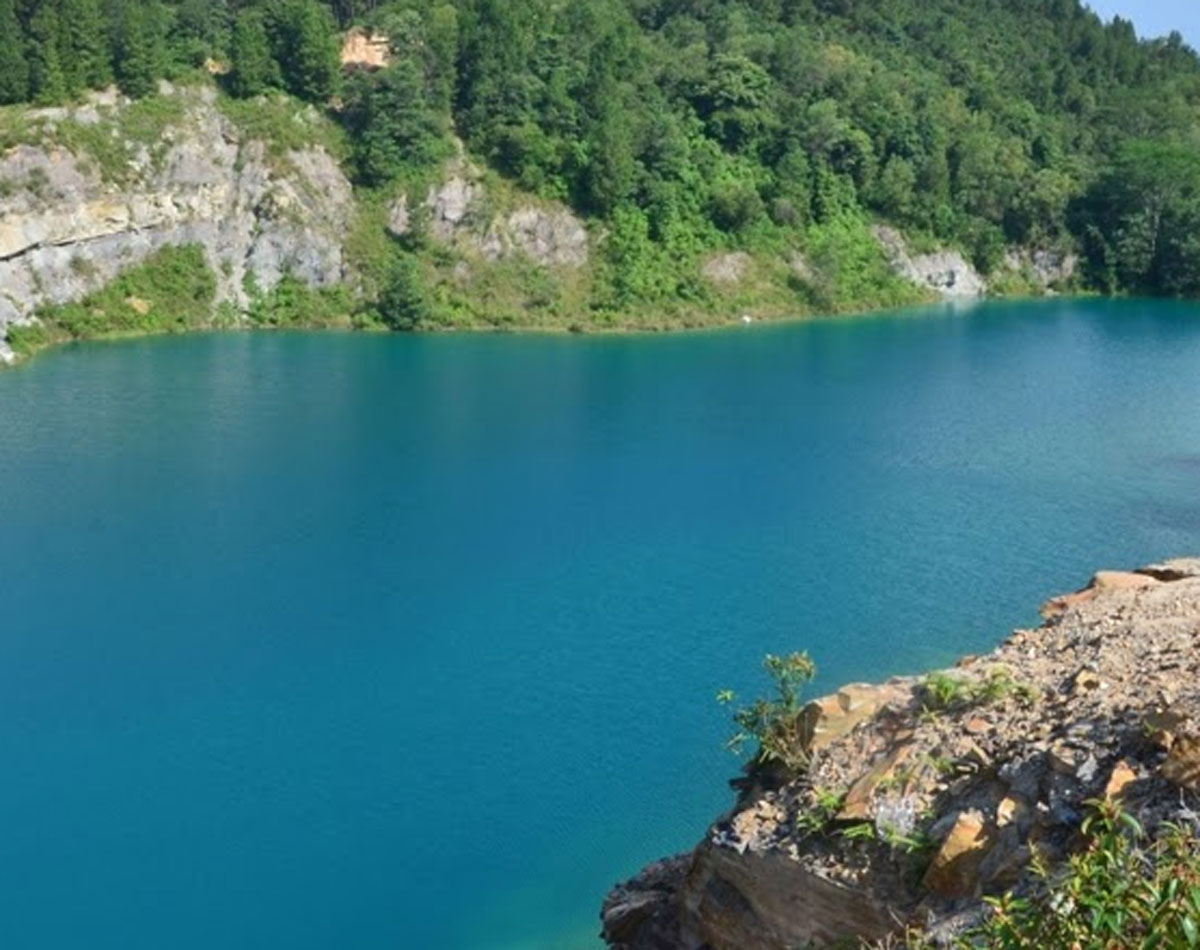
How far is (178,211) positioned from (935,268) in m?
34.9

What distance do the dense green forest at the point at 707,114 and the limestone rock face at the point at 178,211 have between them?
224 centimetres

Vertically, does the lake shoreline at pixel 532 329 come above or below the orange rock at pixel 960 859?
above

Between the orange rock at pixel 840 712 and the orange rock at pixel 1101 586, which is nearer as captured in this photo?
the orange rock at pixel 840 712

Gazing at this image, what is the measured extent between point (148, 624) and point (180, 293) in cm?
2969

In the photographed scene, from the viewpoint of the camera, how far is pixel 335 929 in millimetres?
14438

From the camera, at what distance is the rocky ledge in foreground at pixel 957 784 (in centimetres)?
827

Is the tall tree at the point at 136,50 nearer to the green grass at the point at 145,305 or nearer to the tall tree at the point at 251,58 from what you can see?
the tall tree at the point at 251,58

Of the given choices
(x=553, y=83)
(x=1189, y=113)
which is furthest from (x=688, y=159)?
(x=1189, y=113)

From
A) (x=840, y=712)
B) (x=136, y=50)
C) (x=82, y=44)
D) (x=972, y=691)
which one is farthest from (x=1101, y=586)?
(x=136, y=50)

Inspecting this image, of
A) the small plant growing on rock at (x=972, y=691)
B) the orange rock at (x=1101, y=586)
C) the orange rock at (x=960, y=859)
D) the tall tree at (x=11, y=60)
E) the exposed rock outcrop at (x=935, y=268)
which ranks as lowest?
the orange rock at (x=960, y=859)

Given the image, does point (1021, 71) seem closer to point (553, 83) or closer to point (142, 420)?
point (553, 83)

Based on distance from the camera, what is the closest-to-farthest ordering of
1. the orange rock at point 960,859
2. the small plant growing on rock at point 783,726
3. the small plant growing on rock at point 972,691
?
1. the orange rock at point 960,859
2. the small plant growing on rock at point 972,691
3. the small plant growing on rock at point 783,726

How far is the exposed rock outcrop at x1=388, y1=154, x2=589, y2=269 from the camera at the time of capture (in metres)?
53.3

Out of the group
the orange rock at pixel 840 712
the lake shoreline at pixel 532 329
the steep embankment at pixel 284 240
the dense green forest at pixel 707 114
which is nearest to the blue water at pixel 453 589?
the lake shoreline at pixel 532 329
